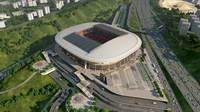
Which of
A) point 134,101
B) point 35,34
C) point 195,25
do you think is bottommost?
point 35,34

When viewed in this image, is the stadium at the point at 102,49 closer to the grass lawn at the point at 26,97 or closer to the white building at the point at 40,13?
the grass lawn at the point at 26,97

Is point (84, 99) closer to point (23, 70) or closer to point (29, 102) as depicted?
point (29, 102)

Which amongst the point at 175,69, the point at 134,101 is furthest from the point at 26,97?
the point at 175,69

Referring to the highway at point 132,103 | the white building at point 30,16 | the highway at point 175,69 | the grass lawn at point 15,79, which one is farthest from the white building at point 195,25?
the white building at point 30,16

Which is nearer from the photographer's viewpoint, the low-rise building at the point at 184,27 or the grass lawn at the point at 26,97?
the grass lawn at the point at 26,97

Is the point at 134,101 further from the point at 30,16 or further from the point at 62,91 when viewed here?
the point at 30,16

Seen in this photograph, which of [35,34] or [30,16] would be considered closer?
[35,34]
